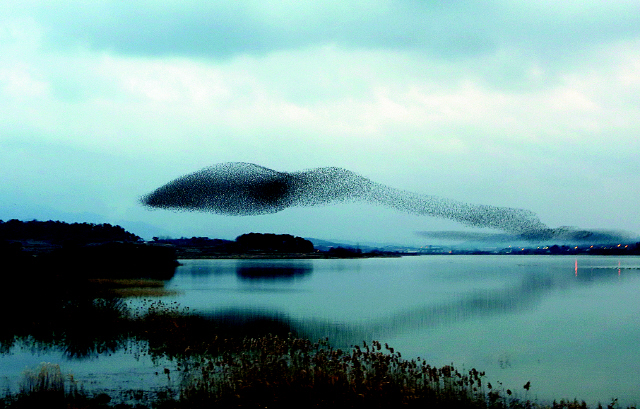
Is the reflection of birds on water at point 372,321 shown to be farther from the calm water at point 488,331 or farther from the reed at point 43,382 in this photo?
the reed at point 43,382

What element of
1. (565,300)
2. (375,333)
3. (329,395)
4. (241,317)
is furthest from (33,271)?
(565,300)

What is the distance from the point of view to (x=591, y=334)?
2398 centimetres

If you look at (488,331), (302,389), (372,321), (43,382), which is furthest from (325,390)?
(372,321)

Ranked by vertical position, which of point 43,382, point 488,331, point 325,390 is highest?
point 325,390

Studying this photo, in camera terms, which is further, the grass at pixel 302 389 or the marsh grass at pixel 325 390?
the grass at pixel 302 389

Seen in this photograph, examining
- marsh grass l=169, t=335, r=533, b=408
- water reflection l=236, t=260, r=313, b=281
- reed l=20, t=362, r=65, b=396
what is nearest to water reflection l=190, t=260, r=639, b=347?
marsh grass l=169, t=335, r=533, b=408

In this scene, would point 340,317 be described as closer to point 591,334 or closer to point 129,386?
point 591,334

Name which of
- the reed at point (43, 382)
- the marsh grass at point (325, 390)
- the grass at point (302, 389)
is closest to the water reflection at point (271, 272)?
the grass at point (302, 389)

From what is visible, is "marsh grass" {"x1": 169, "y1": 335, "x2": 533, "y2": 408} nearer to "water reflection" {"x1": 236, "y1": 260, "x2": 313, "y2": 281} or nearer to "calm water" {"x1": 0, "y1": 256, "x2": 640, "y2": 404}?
"calm water" {"x1": 0, "y1": 256, "x2": 640, "y2": 404}

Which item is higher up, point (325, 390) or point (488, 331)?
point (325, 390)

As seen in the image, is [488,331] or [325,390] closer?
[325,390]

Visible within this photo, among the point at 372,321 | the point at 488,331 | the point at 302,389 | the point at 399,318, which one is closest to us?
the point at 302,389

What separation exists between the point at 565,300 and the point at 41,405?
37.4 meters

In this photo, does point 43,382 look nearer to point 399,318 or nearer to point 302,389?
point 302,389
